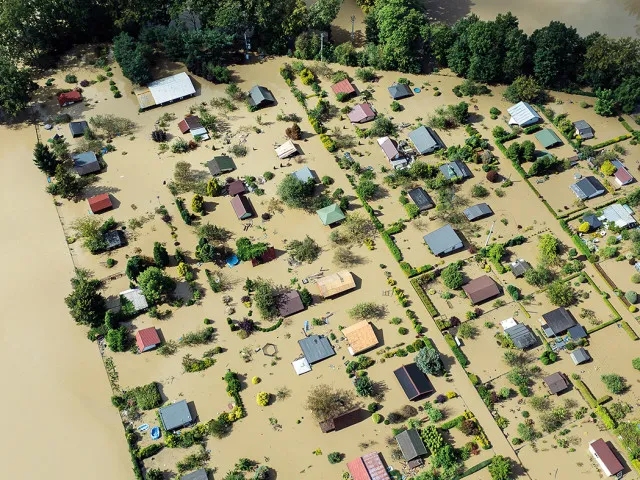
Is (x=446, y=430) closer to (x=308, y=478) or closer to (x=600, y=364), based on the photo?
(x=308, y=478)

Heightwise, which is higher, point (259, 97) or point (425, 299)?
point (259, 97)

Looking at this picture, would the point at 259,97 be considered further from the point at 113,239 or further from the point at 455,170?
the point at 455,170

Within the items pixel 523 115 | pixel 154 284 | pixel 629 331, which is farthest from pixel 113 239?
pixel 629 331

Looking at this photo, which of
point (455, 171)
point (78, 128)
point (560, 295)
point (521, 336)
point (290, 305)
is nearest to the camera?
point (521, 336)

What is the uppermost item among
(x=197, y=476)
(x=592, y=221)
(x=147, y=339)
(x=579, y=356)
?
(x=147, y=339)

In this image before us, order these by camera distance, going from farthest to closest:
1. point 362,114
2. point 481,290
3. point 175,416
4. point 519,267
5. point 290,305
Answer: point 362,114, point 519,267, point 481,290, point 290,305, point 175,416

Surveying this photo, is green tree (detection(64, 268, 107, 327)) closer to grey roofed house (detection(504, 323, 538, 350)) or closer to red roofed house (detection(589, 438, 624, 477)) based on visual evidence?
grey roofed house (detection(504, 323, 538, 350))

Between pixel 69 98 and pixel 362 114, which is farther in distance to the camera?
pixel 69 98
